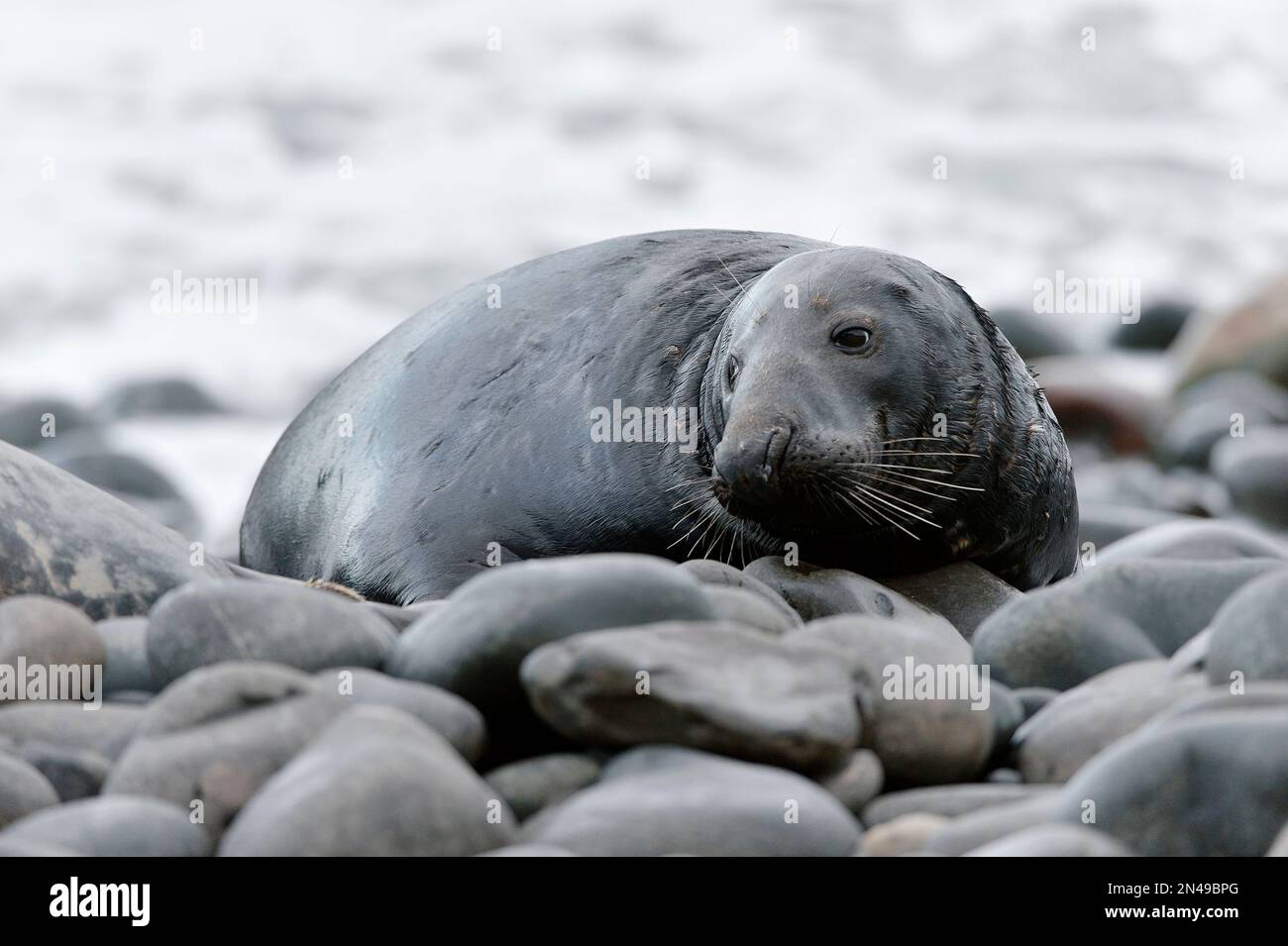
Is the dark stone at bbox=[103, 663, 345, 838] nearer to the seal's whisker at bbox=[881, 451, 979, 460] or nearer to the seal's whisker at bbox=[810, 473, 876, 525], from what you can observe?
the seal's whisker at bbox=[810, 473, 876, 525]

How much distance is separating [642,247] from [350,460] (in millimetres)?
1156

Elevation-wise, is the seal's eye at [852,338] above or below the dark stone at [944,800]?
above

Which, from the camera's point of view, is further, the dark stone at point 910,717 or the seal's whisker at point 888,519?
the seal's whisker at point 888,519

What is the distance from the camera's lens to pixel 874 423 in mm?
4871

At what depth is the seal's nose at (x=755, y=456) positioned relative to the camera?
4.61 m

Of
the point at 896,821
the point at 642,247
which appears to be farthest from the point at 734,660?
the point at 642,247

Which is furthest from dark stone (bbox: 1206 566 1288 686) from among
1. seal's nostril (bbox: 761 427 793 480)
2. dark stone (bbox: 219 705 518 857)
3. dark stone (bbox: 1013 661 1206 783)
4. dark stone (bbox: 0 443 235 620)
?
dark stone (bbox: 0 443 235 620)

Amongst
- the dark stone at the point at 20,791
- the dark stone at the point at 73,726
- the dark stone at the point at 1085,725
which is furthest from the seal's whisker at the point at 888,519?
the dark stone at the point at 20,791

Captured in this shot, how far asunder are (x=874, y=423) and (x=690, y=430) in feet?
2.18

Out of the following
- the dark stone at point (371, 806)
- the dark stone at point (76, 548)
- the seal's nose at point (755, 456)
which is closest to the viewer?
the dark stone at point (371, 806)

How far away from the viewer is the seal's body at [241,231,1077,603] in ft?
16.0

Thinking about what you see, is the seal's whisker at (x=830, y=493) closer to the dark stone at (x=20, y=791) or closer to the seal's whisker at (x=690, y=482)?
the seal's whisker at (x=690, y=482)
